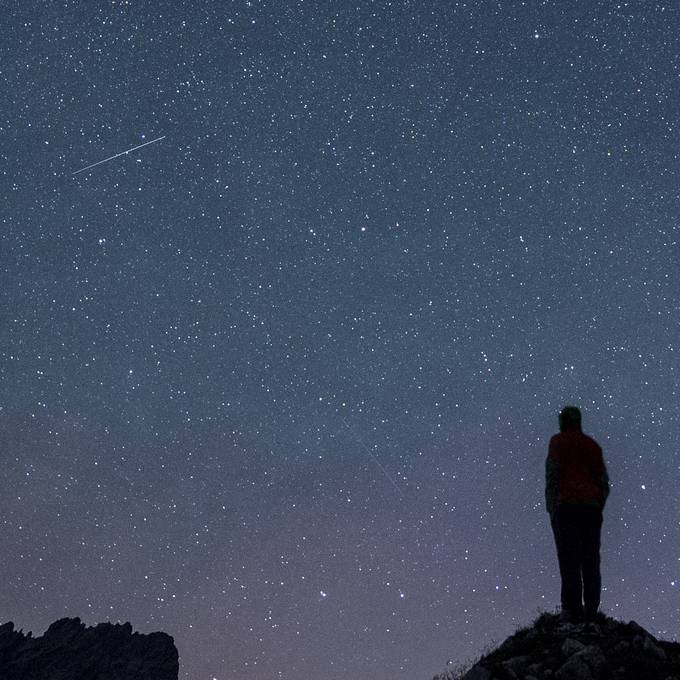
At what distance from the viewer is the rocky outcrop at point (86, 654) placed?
118188mm

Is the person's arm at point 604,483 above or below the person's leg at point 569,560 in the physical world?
above

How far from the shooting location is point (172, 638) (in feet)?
422

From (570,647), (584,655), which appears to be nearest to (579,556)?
(570,647)

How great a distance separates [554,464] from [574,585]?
137cm

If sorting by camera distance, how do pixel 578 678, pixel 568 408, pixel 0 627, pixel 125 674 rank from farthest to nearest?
pixel 0 627 < pixel 125 674 < pixel 568 408 < pixel 578 678

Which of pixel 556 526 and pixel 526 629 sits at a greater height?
pixel 556 526

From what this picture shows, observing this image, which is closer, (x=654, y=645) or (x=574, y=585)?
(x=654, y=645)

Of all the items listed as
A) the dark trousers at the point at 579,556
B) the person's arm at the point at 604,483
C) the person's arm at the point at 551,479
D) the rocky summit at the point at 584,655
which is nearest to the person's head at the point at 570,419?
the person's arm at the point at 551,479

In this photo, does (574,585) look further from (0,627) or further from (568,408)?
(0,627)

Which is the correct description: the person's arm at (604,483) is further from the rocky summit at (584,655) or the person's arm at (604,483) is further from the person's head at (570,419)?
the rocky summit at (584,655)

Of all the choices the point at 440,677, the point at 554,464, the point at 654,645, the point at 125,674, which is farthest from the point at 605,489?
the point at 125,674

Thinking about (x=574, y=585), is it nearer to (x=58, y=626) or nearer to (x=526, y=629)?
(x=526, y=629)

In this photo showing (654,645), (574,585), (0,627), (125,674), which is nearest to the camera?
(654,645)

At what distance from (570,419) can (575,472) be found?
2.18 ft
